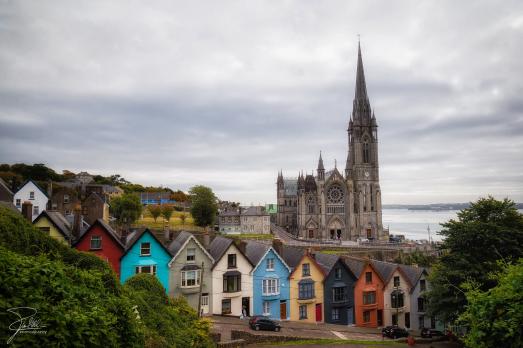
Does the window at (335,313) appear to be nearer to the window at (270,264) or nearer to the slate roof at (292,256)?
the slate roof at (292,256)

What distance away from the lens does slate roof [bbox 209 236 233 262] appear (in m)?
33.0

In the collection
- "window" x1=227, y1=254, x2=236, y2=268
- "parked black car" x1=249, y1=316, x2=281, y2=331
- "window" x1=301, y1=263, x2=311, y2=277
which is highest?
"window" x1=227, y1=254, x2=236, y2=268

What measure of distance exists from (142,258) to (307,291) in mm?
15453

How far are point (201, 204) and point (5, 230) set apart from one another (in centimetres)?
7760

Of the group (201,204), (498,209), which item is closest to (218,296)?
(498,209)

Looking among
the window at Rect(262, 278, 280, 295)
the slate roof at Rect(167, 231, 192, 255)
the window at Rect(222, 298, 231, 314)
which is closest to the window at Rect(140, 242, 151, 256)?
the slate roof at Rect(167, 231, 192, 255)

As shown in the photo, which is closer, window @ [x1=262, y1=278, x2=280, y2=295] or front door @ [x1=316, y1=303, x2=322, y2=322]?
window @ [x1=262, y1=278, x2=280, y2=295]

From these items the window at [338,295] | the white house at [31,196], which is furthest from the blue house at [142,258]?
the white house at [31,196]

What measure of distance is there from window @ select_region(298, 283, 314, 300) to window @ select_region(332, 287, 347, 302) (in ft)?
7.96

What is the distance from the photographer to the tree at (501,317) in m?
9.02

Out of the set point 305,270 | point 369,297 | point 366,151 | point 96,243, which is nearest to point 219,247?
point 305,270

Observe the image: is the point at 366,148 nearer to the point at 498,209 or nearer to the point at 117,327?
the point at 498,209
